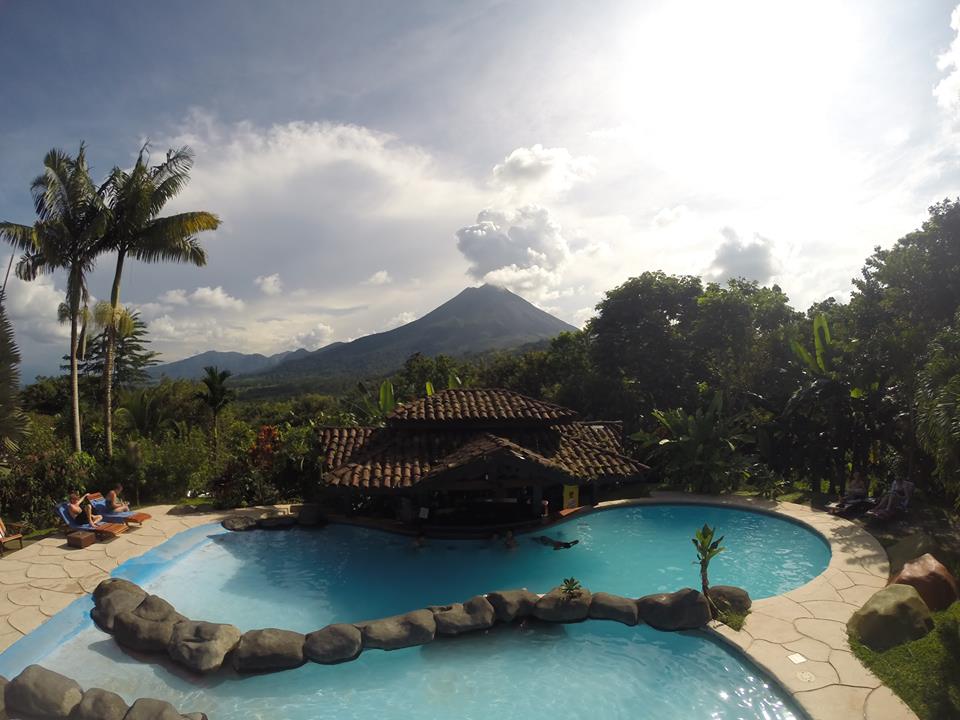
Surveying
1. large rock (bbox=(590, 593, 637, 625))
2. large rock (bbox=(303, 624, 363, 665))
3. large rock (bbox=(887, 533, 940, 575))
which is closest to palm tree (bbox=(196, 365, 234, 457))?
large rock (bbox=(303, 624, 363, 665))

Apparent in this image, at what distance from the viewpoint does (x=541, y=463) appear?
13.0 m

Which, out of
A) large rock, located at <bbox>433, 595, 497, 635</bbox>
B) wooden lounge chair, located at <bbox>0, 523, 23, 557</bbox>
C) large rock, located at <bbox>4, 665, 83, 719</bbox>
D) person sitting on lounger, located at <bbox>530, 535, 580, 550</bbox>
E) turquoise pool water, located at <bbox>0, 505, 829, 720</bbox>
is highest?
wooden lounge chair, located at <bbox>0, 523, 23, 557</bbox>

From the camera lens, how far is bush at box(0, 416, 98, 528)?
44.7 feet

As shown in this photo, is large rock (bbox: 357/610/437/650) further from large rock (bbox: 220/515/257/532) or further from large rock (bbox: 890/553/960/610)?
large rock (bbox: 890/553/960/610)

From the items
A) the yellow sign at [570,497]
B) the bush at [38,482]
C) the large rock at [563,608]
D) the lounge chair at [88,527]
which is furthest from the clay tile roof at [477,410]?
the bush at [38,482]

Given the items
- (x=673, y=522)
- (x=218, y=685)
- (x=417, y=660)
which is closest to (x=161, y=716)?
(x=218, y=685)

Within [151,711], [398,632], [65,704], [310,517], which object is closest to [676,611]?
[398,632]

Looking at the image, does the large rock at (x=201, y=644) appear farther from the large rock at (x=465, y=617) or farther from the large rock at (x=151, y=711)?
the large rock at (x=465, y=617)

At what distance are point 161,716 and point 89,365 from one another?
3729 centimetres

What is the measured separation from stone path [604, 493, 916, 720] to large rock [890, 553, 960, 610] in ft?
2.76

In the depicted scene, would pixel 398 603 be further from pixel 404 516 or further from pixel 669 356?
pixel 669 356

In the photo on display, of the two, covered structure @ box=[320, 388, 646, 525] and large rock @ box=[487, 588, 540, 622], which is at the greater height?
covered structure @ box=[320, 388, 646, 525]

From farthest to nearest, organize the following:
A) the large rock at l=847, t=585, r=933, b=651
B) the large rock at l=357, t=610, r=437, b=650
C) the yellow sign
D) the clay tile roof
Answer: the yellow sign < the clay tile roof < the large rock at l=357, t=610, r=437, b=650 < the large rock at l=847, t=585, r=933, b=651

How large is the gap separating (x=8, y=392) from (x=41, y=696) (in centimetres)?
826
